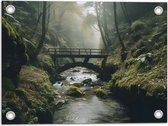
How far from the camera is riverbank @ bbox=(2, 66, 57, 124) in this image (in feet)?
21.6

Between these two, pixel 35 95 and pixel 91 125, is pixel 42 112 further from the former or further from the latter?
pixel 91 125

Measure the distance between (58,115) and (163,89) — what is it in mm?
3459

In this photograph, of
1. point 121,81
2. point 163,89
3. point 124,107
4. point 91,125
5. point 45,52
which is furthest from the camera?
point 45,52

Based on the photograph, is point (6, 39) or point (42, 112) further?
point (42, 112)

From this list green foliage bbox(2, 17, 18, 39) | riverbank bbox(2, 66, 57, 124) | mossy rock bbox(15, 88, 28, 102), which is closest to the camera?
riverbank bbox(2, 66, 57, 124)

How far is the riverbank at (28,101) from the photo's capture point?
21.6 ft

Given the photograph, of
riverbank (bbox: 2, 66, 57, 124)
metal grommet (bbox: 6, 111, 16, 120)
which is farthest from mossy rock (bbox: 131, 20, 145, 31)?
metal grommet (bbox: 6, 111, 16, 120)

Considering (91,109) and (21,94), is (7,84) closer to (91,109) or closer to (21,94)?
(21,94)

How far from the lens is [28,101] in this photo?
7.93 meters

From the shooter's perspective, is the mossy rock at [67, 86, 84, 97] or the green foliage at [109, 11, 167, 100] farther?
the mossy rock at [67, 86, 84, 97]

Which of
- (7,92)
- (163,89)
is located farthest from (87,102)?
(7,92)

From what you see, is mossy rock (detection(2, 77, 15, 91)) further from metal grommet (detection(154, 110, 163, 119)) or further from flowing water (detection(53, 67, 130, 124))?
metal grommet (detection(154, 110, 163, 119))

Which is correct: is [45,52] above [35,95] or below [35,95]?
above

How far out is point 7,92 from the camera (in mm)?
6906
